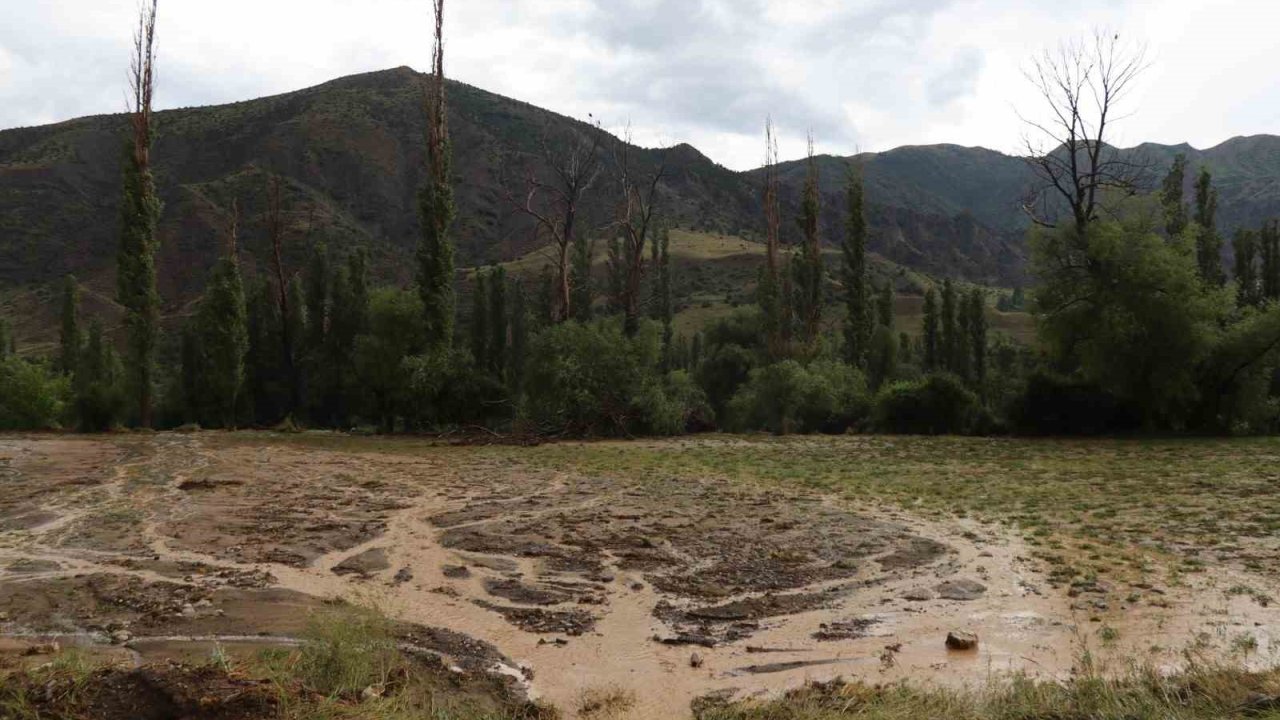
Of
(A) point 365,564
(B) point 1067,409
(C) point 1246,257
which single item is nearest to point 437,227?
(B) point 1067,409

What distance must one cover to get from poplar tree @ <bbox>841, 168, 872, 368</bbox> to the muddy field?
117 feet

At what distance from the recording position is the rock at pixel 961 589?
916 centimetres

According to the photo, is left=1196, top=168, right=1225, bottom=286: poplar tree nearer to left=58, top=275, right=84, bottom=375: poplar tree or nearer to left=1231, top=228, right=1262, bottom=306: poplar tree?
left=1231, top=228, right=1262, bottom=306: poplar tree

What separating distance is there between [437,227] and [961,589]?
32.9 meters

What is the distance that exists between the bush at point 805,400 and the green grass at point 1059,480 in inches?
301

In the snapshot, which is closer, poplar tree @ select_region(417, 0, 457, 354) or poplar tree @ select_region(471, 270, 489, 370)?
poplar tree @ select_region(417, 0, 457, 354)

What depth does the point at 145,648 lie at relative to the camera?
6855mm

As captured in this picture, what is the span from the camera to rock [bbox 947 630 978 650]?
24.3ft

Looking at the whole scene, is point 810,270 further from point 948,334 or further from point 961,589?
point 961,589

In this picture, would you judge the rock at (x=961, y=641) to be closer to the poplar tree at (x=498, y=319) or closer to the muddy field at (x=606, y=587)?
the muddy field at (x=606, y=587)

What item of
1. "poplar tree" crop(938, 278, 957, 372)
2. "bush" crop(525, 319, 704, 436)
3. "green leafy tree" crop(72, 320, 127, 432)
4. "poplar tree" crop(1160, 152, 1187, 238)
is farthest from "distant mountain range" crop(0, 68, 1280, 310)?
"bush" crop(525, 319, 704, 436)

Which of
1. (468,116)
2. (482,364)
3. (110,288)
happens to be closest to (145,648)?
(482,364)

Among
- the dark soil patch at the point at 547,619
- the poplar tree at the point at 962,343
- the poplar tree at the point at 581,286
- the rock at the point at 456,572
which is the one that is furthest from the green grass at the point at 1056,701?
the poplar tree at the point at 962,343

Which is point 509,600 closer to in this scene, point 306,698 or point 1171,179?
point 306,698
